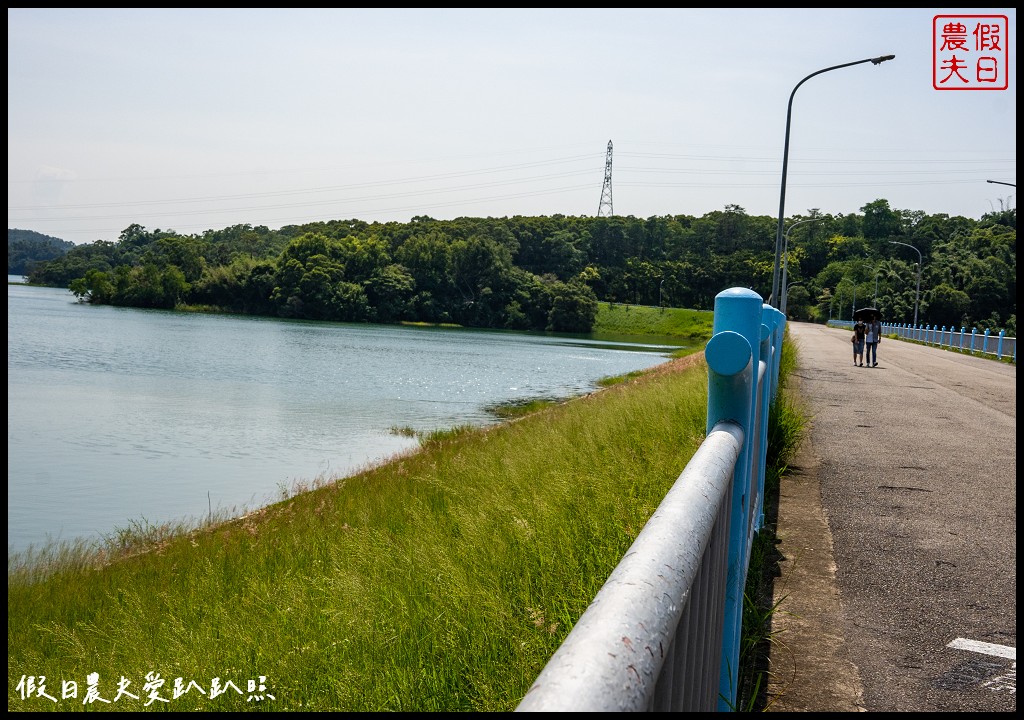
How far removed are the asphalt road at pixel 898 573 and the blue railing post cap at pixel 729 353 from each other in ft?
4.48

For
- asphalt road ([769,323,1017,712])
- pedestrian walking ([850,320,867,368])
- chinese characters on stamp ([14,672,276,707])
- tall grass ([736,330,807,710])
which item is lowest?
chinese characters on stamp ([14,672,276,707])

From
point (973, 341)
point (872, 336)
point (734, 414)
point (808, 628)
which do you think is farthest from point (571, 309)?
point (734, 414)

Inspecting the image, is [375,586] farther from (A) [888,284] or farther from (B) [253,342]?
(A) [888,284]

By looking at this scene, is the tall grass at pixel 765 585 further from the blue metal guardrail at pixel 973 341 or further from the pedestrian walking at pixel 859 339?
the blue metal guardrail at pixel 973 341

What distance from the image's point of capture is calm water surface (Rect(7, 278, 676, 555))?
47.1ft

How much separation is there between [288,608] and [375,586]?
0.57 m

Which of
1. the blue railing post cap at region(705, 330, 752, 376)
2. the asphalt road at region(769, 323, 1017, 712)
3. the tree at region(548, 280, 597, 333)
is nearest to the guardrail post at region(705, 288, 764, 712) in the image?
the blue railing post cap at region(705, 330, 752, 376)

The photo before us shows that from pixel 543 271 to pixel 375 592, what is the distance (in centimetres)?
16214

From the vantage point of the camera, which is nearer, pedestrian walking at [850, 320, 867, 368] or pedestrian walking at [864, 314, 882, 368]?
pedestrian walking at [864, 314, 882, 368]

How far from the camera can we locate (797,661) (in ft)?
12.7

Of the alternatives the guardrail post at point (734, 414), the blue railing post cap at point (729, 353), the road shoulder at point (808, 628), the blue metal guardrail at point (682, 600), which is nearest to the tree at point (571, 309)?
the road shoulder at point (808, 628)

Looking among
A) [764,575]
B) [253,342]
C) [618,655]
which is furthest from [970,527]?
[253,342]

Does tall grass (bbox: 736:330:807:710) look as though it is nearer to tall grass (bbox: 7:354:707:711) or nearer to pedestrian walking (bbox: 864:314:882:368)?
tall grass (bbox: 7:354:707:711)

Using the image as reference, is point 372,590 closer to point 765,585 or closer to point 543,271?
point 765,585
